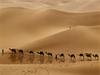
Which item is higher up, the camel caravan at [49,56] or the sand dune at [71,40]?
the sand dune at [71,40]

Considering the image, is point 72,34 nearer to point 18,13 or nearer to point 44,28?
point 44,28

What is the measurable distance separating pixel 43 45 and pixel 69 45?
1.31m

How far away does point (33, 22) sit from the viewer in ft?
71.8

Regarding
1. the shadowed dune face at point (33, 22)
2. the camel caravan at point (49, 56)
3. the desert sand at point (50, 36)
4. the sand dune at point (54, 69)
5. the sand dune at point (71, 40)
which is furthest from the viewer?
the shadowed dune face at point (33, 22)

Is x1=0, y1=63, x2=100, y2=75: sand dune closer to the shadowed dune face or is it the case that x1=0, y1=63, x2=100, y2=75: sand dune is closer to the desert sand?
the desert sand

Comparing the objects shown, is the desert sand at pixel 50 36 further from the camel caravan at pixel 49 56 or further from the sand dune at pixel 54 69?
the camel caravan at pixel 49 56

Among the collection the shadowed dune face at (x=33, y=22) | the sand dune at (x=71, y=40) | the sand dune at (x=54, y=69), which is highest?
the shadowed dune face at (x=33, y=22)

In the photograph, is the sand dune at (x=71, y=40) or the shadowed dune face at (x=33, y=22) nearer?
the sand dune at (x=71, y=40)

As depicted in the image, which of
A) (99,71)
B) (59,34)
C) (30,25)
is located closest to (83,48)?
(59,34)

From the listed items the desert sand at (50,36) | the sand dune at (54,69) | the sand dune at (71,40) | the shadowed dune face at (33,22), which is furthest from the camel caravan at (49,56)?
the shadowed dune face at (33,22)

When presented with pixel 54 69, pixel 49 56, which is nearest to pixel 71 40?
pixel 49 56

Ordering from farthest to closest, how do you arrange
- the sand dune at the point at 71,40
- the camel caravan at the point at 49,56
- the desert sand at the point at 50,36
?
the sand dune at the point at 71,40, the camel caravan at the point at 49,56, the desert sand at the point at 50,36

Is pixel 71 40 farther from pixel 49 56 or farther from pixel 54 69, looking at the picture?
pixel 54 69

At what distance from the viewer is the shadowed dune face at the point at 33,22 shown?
19250 millimetres
